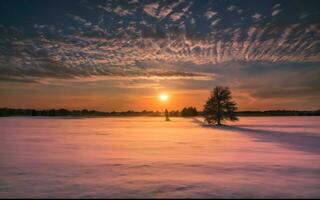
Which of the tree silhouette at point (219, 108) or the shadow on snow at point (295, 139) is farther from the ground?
the tree silhouette at point (219, 108)

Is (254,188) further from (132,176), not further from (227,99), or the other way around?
(227,99)

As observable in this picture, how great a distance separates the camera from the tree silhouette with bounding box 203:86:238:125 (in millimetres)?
58938

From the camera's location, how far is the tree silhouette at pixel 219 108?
193ft

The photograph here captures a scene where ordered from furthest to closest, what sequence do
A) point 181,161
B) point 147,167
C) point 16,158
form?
1. point 16,158
2. point 181,161
3. point 147,167

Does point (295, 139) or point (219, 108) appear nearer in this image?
point (295, 139)

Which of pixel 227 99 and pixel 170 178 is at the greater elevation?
pixel 227 99

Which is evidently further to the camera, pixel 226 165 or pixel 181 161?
pixel 181 161

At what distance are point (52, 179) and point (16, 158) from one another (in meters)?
5.50

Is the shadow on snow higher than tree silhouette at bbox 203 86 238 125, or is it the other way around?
tree silhouette at bbox 203 86 238 125

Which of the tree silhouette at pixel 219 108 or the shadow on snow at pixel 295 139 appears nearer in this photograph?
the shadow on snow at pixel 295 139

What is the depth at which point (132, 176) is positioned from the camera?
31.6 ft

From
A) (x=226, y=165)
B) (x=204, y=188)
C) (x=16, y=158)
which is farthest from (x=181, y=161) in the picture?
(x=16, y=158)

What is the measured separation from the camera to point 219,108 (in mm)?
59531

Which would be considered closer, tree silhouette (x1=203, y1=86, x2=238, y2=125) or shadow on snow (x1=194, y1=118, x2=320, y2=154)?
shadow on snow (x1=194, y1=118, x2=320, y2=154)
